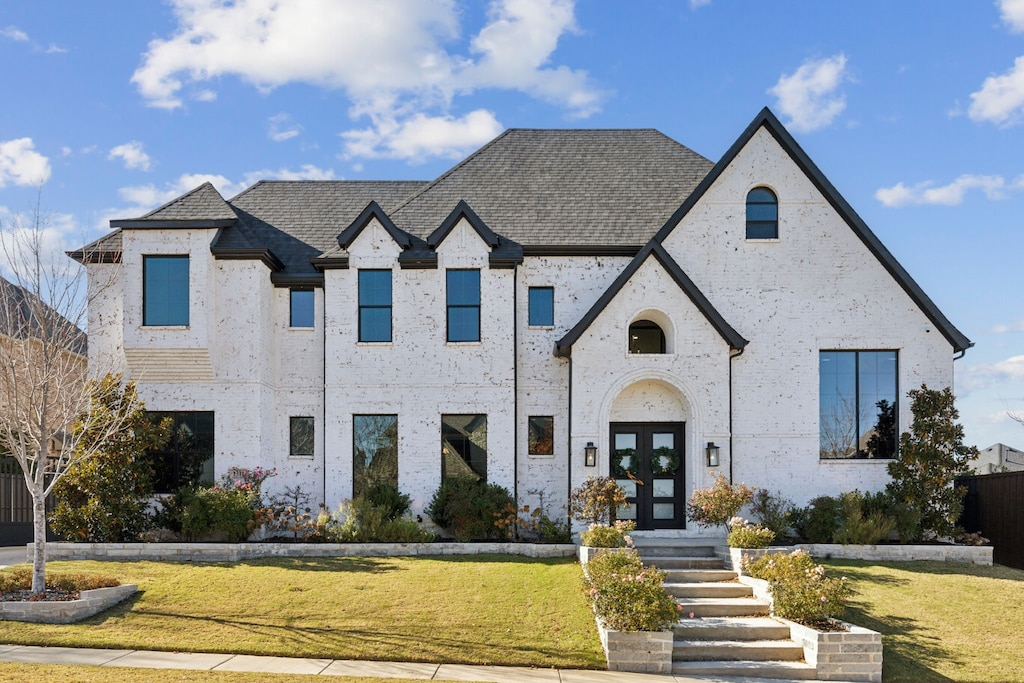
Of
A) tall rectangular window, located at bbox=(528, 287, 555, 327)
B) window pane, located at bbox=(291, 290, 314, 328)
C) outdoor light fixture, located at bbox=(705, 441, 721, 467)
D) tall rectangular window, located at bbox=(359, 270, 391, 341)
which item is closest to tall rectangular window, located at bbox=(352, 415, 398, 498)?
tall rectangular window, located at bbox=(359, 270, 391, 341)

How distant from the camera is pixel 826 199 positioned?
19656 mm

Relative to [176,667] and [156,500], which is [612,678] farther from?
[156,500]

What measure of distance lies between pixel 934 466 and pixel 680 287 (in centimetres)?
692

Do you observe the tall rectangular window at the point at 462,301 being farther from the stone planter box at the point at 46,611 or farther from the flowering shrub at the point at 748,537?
the stone planter box at the point at 46,611

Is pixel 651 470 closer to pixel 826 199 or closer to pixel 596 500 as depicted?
pixel 596 500

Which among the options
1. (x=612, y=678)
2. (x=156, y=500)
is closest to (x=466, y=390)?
(x=156, y=500)

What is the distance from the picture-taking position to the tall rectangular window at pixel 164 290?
19.0 metres

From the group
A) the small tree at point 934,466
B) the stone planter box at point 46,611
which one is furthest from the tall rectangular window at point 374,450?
the small tree at point 934,466

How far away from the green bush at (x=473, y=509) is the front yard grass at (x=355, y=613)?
1.72 metres

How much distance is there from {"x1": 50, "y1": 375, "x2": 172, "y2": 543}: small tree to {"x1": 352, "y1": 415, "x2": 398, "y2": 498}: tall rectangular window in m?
4.67

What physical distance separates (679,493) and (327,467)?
28.0 feet

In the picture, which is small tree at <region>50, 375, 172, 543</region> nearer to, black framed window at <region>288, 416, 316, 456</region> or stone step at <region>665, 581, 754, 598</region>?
black framed window at <region>288, 416, 316, 456</region>

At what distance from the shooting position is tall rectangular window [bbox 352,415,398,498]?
64.4ft

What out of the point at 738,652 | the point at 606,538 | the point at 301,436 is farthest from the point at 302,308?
the point at 738,652
